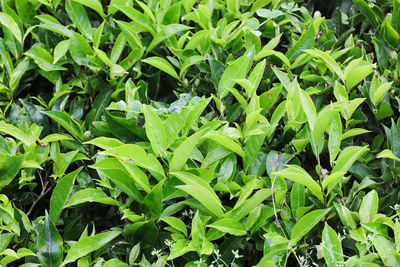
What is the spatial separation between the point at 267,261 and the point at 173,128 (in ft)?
1.77

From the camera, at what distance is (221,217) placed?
154 cm

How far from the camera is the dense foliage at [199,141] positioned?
5.01ft

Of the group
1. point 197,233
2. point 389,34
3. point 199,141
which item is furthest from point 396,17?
point 197,233

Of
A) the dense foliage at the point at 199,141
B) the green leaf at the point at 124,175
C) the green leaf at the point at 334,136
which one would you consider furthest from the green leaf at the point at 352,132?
the green leaf at the point at 124,175

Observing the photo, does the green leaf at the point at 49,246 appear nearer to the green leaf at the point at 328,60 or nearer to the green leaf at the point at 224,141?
the green leaf at the point at 224,141

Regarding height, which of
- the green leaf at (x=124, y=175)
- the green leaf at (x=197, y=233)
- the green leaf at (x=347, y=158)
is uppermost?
the green leaf at (x=347, y=158)

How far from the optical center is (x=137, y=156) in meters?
1.49

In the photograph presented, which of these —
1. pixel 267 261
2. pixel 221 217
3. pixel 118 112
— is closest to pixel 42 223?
pixel 118 112

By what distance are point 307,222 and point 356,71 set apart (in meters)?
0.70

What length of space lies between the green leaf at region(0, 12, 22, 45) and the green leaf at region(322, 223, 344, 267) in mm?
1550

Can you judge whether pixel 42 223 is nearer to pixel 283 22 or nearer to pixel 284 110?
pixel 284 110

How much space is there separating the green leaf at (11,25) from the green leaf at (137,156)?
94cm

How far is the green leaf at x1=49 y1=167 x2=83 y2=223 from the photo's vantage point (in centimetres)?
164

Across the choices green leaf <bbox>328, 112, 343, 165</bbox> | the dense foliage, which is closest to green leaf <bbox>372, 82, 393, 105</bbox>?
the dense foliage
